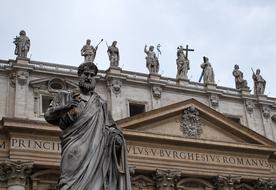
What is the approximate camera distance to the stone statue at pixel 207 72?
105 ft

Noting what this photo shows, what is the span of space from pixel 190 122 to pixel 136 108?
2785 millimetres

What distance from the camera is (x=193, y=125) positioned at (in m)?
29.8

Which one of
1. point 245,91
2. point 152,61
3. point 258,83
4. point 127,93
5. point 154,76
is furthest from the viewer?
point 258,83

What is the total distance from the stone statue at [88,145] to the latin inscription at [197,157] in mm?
20875

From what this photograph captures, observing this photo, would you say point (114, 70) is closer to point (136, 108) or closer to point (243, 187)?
point (136, 108)

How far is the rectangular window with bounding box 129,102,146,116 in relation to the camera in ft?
96.9

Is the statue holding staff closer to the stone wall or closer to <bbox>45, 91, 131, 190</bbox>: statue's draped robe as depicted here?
the stone wall

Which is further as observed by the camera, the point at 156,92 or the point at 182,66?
the point at 182,66

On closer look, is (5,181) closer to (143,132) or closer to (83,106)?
(143,132)

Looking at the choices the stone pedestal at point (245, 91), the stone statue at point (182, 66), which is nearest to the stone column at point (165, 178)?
the stone statue at point (182, 66)

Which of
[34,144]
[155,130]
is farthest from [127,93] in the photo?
[34,144]

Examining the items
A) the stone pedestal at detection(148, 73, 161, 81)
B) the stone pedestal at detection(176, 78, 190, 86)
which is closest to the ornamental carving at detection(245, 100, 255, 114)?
the stone pedestal at detection(176, 78, 190, 86)

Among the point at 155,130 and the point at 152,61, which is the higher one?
the point at 152,61

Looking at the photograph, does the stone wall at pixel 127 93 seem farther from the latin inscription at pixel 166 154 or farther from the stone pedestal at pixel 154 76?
the latin inscription at pixel 166 154
